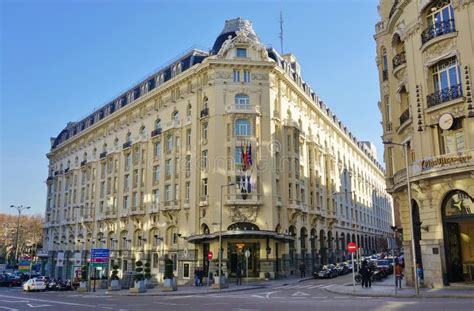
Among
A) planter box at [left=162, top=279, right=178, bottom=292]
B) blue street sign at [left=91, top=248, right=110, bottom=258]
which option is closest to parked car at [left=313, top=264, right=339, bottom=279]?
planter box at [left=162, top=279, right=178, bottom=292]

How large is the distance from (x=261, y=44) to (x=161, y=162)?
19.2m

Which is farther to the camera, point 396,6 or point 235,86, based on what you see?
point 235,86

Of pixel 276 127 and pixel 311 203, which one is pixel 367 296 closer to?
pixel 276 127

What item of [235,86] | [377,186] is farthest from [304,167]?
[377,186]

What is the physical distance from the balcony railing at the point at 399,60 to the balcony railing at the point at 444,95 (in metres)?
4.76

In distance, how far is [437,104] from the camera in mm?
26859

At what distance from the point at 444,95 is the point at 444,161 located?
13.9ft

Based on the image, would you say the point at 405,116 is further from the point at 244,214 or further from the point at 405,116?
the point at 244,214

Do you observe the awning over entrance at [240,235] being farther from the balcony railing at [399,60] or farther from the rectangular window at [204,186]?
the balcony railing at [399,60]

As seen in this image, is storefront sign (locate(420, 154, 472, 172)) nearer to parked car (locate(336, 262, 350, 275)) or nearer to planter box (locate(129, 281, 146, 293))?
planter box (locate(129, 281, 146, 293))

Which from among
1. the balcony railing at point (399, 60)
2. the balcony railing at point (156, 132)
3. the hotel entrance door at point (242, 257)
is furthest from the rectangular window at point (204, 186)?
the balcony railing at point (399, 60)

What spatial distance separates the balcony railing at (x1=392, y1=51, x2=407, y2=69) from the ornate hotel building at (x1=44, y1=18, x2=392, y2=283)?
18105 millimetres

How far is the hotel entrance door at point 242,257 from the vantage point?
45219mm

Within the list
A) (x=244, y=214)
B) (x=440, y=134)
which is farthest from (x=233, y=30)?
(x=440, y=134)
